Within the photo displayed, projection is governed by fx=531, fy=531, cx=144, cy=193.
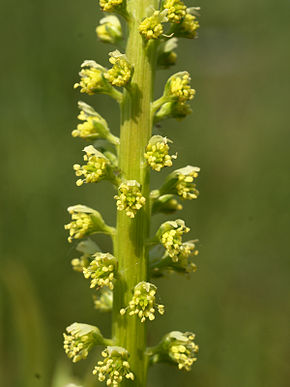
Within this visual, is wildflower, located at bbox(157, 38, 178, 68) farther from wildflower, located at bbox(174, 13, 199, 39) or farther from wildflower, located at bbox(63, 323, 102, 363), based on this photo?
wildflower, located at bbox(63, 323, 102, 363)

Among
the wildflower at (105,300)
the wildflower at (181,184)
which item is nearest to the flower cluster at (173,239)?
the wildflower at (181,184)

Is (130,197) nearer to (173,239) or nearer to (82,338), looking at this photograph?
(173,239)

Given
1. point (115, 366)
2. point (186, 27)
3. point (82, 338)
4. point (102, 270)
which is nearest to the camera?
point (115, 366)

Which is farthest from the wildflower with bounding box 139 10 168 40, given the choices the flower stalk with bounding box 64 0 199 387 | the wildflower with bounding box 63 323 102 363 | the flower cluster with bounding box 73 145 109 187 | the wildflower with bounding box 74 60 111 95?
the wildflower with bounding box 63 323 102 363

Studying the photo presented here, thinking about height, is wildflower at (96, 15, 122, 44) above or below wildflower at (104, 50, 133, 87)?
above

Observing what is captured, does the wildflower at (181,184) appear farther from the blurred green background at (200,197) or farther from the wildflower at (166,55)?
the blurred green background at (200,197)

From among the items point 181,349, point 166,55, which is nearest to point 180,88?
point 166,55
